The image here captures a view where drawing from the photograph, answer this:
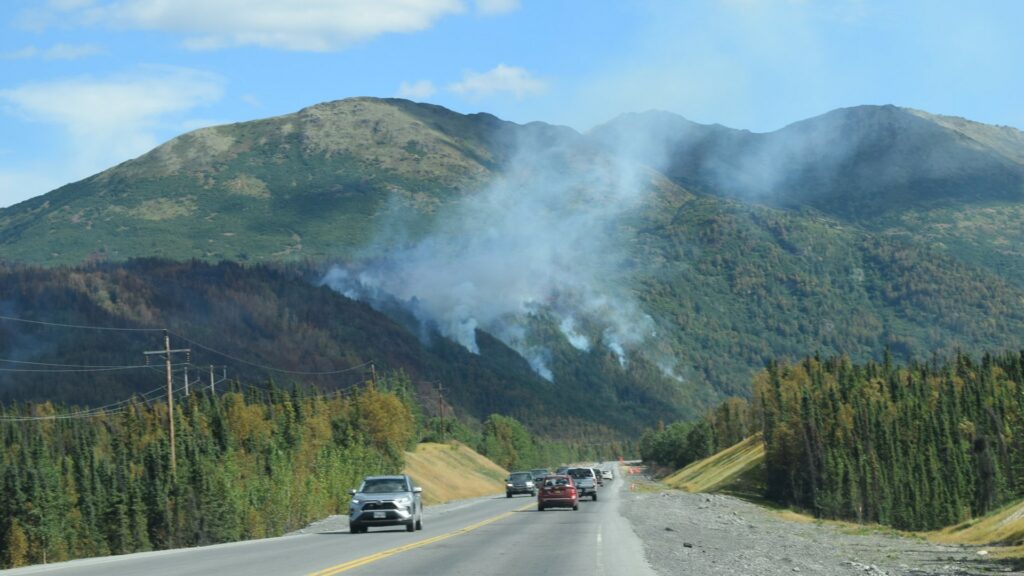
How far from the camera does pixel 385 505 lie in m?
48.0

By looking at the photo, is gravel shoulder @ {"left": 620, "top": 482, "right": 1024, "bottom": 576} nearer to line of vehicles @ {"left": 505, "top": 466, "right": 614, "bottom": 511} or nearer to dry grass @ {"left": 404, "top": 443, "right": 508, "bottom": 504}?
line of vehicles @ {"left": 505, "top": 466, "right": 614, "bottom": 511}

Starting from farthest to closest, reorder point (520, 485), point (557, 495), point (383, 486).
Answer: point (520, 485) → point (557, 495) → point (383, 486)

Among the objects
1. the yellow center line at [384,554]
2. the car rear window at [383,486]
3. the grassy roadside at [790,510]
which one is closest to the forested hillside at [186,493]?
the car rear window at [383,486]

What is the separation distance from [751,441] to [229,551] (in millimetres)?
149713

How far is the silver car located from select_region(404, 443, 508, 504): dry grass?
7145cm

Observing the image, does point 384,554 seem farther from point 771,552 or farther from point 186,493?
point 186,493

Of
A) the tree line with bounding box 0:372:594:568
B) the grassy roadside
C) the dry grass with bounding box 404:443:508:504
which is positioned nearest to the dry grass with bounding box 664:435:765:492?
the grassy roadside

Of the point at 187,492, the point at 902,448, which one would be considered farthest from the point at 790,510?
the point at 187,492

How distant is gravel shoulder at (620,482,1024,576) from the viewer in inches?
1462

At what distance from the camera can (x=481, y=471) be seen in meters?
178

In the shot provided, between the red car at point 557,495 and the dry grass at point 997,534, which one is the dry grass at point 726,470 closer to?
the dry grass at point 997,534

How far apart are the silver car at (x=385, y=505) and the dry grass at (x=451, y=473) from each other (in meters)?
71.5

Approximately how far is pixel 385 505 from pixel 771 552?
14.5 m

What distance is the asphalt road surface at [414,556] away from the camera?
99.5 feet
